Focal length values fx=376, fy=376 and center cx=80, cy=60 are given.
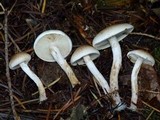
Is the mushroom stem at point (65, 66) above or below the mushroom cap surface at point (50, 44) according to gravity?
below

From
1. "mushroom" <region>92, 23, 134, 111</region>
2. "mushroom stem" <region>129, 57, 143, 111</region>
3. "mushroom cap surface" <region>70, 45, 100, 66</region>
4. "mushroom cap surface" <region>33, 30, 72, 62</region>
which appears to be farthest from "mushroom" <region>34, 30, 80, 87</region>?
"mushroom stem" <region>129, 57, 143, 111</region>

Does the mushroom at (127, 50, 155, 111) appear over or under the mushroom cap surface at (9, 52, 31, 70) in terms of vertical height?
under

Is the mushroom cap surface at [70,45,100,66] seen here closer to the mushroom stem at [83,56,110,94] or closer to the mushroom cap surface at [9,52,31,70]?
the mushroom stem at [83,56,110,94]

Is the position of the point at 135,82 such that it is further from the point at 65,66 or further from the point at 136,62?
the point at 65,66

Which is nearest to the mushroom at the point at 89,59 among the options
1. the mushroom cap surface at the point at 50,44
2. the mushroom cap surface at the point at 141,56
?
the mushroom cap surface at the point at 50,44

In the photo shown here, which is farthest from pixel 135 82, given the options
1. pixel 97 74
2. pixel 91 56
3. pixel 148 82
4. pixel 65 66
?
pixel 65 66

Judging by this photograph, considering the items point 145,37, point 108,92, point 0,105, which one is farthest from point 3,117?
point 145,37

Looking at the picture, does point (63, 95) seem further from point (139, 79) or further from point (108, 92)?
point (139, 79)

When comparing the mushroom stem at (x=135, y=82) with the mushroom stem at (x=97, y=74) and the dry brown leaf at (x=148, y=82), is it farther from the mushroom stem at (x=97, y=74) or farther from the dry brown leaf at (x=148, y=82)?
the mushroom stem at (x=97, y=74)
